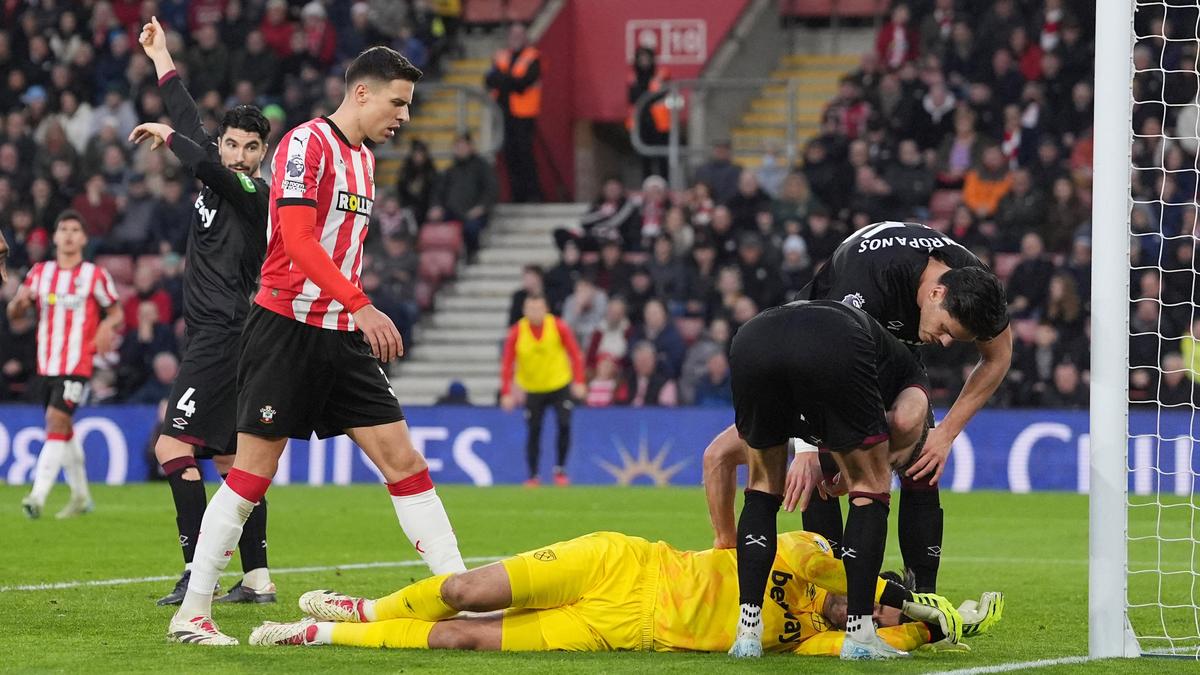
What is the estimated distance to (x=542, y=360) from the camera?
17797 millimetres

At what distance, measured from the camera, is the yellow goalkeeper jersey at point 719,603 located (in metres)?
6.38

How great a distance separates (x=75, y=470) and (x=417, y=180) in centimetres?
896

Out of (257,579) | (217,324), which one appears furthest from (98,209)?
(257,579)

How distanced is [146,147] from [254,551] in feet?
53.8

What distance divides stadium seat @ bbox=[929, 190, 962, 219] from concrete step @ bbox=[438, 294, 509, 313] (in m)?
5.62

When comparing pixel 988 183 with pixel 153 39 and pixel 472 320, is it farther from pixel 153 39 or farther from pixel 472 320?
pixel 153 39

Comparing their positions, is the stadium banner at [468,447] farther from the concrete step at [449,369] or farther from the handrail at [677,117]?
the handrail at [677,117]

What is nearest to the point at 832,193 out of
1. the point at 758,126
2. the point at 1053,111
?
the point at 1053,111

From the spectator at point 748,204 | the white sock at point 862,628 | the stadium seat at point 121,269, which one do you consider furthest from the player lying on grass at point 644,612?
the stadium seat at point 121,269

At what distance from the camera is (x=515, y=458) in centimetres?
1817

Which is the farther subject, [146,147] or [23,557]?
[146,147]

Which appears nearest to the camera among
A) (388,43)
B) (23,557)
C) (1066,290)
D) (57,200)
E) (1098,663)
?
(1098,663)

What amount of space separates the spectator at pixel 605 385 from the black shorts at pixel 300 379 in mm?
12450

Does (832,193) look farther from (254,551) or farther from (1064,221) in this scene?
(254,551)
